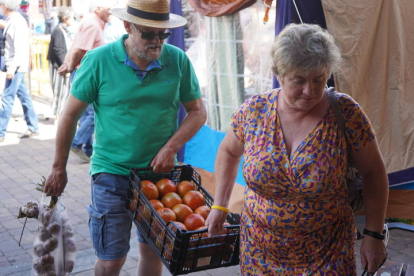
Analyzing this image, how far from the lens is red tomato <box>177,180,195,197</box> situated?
3217 mm

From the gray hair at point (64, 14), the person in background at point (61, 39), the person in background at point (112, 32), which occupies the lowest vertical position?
the person in background at point (61, 39)

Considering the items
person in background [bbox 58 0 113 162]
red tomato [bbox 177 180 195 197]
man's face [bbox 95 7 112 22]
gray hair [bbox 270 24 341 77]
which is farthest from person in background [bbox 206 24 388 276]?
man's face [bbox 95 7 112 22]

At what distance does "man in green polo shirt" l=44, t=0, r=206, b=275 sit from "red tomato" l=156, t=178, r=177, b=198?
0.24 ft

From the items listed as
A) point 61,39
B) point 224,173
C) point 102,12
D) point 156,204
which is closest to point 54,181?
point 156,204

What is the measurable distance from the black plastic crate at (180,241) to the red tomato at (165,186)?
12 centimetres

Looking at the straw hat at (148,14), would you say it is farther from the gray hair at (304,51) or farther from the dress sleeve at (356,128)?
the dress sleeve at (356,128)

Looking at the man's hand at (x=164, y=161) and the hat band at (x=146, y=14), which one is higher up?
the hat band at (x=146, y=14)

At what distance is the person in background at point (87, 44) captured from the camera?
7680 millimetres

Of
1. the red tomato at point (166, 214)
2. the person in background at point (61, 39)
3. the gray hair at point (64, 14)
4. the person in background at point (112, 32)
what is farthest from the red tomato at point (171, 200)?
the gray hair at point (64, 14)

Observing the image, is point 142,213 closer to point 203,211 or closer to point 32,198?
point 203,211

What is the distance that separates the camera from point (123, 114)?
3.21 meters

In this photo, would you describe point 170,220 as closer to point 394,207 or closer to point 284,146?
point 284,146

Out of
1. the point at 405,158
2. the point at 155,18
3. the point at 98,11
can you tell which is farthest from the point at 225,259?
the point at 98,11

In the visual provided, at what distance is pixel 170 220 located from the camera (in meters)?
2.88
